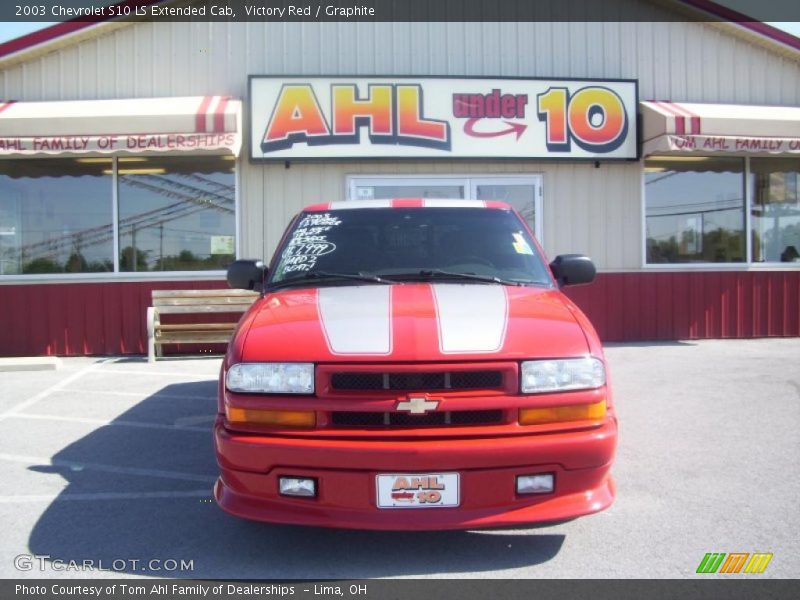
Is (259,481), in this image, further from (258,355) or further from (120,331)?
(120,331)

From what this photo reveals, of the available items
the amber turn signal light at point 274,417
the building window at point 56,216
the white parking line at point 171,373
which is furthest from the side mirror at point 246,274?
the building window at point 56,216

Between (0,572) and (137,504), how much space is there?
871 millimetres

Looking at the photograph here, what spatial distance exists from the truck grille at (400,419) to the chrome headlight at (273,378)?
0.19 m

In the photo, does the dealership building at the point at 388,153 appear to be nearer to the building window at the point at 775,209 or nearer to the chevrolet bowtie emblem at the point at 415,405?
the building window at the point at 775,209

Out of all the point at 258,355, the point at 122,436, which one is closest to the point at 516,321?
the point at 258,355

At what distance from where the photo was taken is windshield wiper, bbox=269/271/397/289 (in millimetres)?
3609

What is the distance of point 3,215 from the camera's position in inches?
A: 367

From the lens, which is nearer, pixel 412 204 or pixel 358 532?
pixel 358 532

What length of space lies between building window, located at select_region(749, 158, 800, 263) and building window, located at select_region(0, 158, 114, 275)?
1011 cm

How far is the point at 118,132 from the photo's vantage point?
8.23 metres

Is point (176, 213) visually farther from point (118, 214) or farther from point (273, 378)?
point (273, 378)

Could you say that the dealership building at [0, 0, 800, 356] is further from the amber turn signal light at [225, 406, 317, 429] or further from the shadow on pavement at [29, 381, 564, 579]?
the amber turn signal light at [225, 406, 317, 429]

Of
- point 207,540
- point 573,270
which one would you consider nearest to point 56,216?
point 207,540

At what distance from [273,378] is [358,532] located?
101 centimetres
